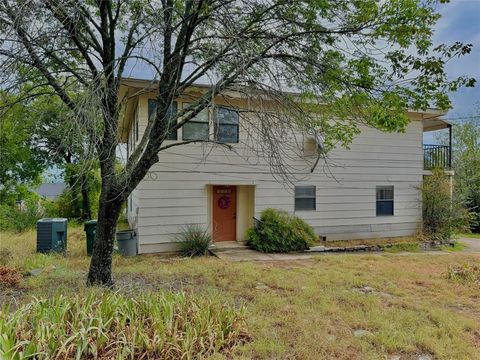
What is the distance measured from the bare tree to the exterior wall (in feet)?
10.5

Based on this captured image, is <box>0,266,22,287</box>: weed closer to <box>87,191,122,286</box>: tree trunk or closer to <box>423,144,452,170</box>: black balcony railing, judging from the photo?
<box>87,191,122,286</box>: tree trunk

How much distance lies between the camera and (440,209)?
12469mm

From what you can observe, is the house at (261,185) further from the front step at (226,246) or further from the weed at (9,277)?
the weed at (9,277)

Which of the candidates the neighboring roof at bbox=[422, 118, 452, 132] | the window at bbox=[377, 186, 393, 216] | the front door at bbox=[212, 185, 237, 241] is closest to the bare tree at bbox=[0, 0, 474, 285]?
the front door at bbox=[212, 185, 237, 241]

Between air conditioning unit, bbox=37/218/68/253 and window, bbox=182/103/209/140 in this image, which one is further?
window, bbox=182/103/209/140

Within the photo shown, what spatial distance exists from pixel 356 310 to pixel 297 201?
6.37 meters

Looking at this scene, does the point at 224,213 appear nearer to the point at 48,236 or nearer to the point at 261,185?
the point at 261,185

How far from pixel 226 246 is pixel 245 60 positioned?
6966 millimetres

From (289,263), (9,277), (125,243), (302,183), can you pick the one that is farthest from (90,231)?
(302,183)

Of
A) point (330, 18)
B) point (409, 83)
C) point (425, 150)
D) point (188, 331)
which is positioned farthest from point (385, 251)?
point (188, 331)

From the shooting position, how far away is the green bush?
387 inches

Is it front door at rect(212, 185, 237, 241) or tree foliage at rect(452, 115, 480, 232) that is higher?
tree foliage at rect(452, 115, 480, 232)

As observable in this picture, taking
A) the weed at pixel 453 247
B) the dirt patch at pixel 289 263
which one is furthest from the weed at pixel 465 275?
the weed at pixel 453 247

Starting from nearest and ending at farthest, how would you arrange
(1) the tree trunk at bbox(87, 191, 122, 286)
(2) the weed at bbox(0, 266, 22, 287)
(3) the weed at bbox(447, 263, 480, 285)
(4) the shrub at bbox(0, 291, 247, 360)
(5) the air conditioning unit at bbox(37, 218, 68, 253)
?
(4) the shrub at bbox(0, 291, 247, 360) < (1) the tree trunk at bbox(87, 191, 122, 286) < (2) the weed at bbox(0, 266, 22, 287) < (3) the weed at bbox(447, 263, 480, 285) < (5) the air conditioning unit at bbox(37, 218, 68, 253)
